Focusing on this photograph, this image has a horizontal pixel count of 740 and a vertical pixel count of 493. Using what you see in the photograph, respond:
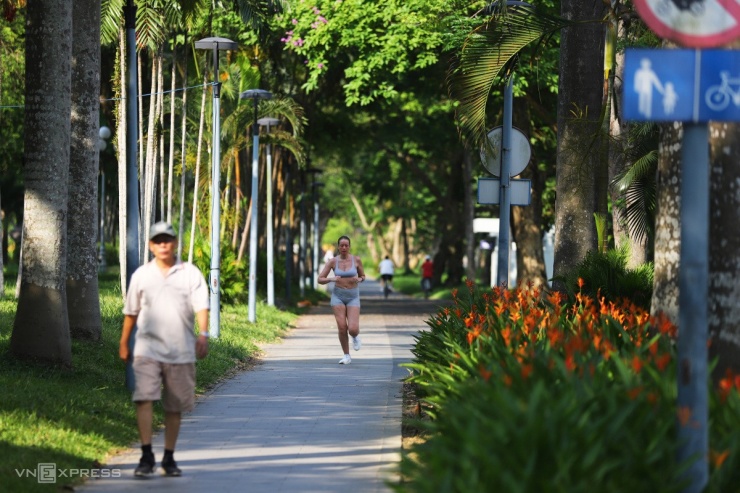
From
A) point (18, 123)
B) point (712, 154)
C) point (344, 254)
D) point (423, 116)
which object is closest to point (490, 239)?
point (423, 116)

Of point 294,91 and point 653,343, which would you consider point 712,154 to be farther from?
A: point 294,91

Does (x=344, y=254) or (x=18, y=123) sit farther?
(x=18, y=123)

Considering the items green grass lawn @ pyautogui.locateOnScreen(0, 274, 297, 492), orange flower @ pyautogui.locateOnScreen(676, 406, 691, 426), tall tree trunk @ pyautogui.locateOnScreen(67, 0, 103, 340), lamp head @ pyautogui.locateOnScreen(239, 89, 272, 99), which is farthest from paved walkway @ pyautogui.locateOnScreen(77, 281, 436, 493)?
lamp head @ pyautogui.locateOnScreen(239, 89, 272, 99)

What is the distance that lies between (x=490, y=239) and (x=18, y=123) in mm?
27372

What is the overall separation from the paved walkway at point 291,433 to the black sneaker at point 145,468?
53 millimetres

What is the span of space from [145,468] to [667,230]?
4.00 meters

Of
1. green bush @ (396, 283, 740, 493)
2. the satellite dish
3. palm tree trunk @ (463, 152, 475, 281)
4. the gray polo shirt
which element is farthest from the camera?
palm tree trunk @ (463, 152, 475, 281)

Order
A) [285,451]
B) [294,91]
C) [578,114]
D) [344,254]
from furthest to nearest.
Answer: [294,91]
[344,254]
[578,114]
[285,451]

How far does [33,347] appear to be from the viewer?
13.9 meters

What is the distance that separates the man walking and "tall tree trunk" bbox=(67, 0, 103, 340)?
7.38 meters

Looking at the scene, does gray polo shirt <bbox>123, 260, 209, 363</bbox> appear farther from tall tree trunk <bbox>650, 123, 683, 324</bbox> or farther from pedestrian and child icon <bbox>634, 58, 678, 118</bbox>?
pedestrian and child icon <bbox>634, 58, 678, 118</bbox>

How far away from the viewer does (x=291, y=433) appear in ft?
37.2

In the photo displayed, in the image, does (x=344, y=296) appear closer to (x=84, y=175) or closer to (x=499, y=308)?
(x=84, y=175)

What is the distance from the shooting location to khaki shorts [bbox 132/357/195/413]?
29.6ft
